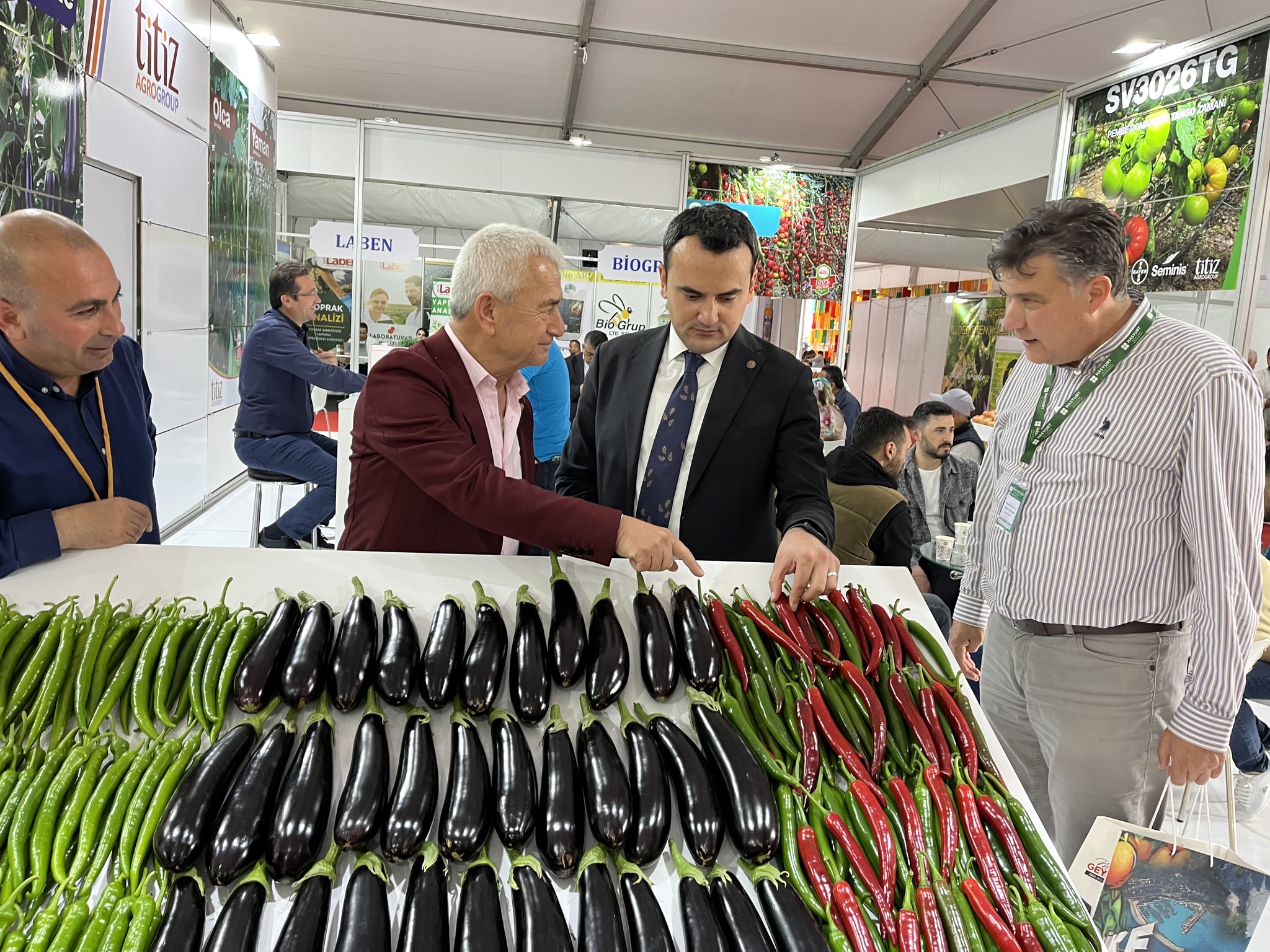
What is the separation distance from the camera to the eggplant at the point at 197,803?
1176mm

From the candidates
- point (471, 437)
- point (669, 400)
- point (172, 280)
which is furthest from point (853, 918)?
point (172, 280)

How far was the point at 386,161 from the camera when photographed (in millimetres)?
10156

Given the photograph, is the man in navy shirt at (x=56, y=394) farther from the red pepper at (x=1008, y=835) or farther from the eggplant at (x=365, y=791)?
the red pepper at (x=1008, y=835)

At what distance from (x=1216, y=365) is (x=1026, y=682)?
0.83 meters

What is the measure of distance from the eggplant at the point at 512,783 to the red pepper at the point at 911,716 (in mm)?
673

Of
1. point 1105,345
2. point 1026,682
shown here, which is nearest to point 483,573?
point 1026,682

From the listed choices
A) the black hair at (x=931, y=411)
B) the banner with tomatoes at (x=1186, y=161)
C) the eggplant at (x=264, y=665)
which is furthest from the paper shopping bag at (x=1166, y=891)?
the banner with tomatoes at (x=1186, y=161)

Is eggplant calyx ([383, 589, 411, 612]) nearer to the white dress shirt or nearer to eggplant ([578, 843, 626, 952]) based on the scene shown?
eggplant ([578, 843, 626, 952])

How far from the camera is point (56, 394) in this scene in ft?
6.54

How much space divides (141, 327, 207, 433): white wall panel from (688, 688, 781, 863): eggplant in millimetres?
5483

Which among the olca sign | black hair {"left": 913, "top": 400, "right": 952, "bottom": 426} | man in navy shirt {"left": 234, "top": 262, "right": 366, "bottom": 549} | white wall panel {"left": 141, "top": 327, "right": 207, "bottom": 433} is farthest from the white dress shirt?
the olca sign

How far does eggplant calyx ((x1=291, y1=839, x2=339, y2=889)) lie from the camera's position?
117 centimetres

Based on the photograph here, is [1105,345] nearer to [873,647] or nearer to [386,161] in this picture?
[873,647]

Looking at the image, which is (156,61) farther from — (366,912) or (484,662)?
(366,912)
